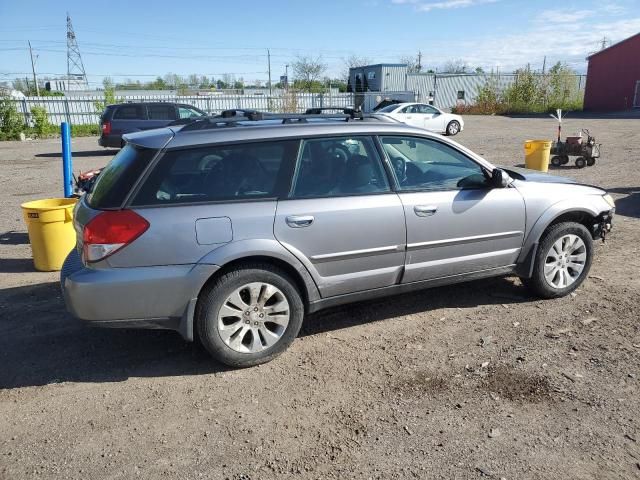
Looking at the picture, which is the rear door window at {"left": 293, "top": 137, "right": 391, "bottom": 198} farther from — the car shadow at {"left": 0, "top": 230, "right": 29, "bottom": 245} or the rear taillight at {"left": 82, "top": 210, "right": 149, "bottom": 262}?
the car shadow at {"left": 0, "top": 230, "right": 29, "bottom": 245}

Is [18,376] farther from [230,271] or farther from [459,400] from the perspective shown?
[459,400]

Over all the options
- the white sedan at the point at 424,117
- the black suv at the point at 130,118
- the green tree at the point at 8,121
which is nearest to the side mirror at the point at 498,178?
the black suv at the point at 130,118

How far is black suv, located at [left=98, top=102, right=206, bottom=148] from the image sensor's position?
17516mm

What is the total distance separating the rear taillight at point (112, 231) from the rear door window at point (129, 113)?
611 inches

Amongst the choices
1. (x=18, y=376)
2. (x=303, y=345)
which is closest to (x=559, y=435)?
(x=303, y=345)

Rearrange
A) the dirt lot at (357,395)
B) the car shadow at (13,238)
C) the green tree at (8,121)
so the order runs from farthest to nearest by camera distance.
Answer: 1. the green tree at (8,121)
2. the car shadow at (13,238)
3. the dirt lot at (357,395)

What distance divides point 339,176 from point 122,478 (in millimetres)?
2448

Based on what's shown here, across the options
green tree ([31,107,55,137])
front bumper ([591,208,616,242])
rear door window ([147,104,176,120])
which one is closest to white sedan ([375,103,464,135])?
rear door window ([147,104,176,120])

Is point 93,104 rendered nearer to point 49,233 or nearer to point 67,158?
point 67,158

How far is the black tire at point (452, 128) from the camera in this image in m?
23.6

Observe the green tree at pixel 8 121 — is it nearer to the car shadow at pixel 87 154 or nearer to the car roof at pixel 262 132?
the car shadow at pixel 87 154

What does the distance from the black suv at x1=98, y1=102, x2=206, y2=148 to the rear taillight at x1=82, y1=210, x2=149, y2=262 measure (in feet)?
48.2

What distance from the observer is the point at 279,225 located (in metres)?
3.73

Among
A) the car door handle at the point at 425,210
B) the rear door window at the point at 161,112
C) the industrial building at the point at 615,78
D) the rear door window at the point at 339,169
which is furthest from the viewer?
the industrial building at the point at 615,78
